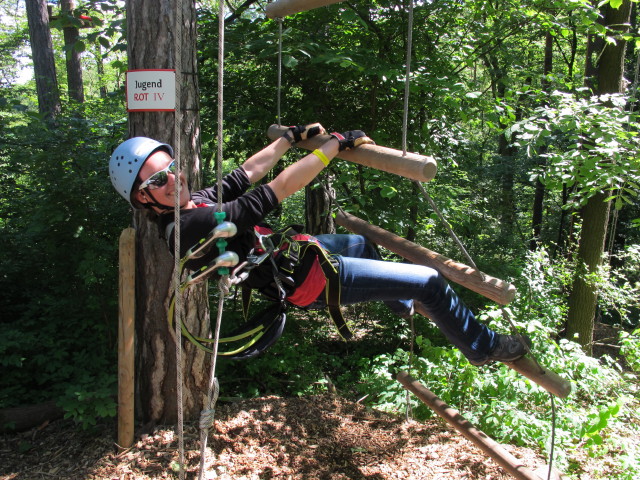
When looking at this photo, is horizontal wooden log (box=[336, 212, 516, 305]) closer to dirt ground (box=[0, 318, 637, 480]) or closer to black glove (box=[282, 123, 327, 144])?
black glove (box=[282, 123, 327, 144])

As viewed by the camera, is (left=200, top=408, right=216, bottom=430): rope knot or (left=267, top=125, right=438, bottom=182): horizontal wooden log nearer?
(left=200, top=408, right=216, bottom=430): rope knot

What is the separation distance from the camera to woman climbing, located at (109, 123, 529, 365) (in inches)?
77.2

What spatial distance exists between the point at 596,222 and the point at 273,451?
14.8 ft

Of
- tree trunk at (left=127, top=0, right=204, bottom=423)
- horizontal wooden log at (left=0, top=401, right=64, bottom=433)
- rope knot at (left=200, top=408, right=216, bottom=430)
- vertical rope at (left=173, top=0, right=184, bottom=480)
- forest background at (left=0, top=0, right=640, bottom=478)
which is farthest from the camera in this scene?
forest background at (left=0, top=0, right=640, bottom=478)

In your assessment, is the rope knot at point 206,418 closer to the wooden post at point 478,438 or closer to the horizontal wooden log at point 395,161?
the horizontal wooden log at point 395,161

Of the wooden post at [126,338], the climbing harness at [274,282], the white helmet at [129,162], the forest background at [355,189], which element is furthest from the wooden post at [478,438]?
the white helmet at [129,162]

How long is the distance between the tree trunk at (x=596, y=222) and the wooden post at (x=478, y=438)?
10.4 feet

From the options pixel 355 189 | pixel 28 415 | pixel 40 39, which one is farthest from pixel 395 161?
pixel 40 39

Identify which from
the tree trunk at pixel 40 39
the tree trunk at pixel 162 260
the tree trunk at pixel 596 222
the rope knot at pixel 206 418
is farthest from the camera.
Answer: the tree trunk at pixel 40 39

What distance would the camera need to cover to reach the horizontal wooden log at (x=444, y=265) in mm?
2109

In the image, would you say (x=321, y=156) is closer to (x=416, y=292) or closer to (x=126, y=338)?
(x=416, y=292)

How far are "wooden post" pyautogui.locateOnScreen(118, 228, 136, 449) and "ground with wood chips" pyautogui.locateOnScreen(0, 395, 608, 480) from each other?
0.51 ft

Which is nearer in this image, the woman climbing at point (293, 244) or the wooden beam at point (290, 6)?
the woman climbing at point (293, 244)

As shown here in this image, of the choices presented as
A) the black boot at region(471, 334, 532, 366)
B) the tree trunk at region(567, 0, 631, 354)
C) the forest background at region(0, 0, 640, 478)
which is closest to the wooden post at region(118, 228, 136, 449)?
the forest background at region(0, 0, 640, 478)
